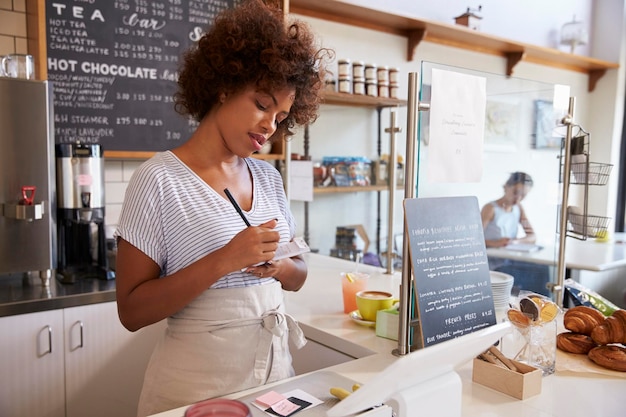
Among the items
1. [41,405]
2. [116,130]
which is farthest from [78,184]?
[41,405]

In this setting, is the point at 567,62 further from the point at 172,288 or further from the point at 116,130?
the point at 172,288

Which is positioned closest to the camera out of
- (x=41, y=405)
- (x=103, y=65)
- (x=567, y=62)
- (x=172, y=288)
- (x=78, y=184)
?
(x=172, y=288)

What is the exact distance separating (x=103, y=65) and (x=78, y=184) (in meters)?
0.66

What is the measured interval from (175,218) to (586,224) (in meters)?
1.33

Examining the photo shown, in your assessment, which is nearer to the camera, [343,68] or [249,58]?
[249,58]

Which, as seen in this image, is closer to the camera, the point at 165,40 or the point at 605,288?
the point at 165,40

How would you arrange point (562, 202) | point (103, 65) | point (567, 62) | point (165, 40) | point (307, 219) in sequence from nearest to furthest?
point (562, 202) < point (103, 65) < point (165, 40) < point (307, 219) < point (567, 62)

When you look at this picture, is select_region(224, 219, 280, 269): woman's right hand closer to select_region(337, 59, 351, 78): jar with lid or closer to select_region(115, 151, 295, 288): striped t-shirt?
select_region(115, 151, 295, 288): striped t-shirt

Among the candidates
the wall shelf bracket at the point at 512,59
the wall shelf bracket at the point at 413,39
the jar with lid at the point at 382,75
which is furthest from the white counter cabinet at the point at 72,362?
the wall shelf bracket at the point at 512,59

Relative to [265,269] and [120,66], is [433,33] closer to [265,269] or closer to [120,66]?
[120,66]

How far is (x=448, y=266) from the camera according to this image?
128cm

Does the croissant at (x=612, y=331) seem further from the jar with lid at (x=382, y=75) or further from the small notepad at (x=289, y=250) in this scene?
the jar with lid at (x=382, y=75)

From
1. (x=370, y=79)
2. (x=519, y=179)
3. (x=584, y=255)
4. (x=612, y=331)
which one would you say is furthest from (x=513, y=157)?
(x=584, y=255)

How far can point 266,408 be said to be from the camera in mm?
988
